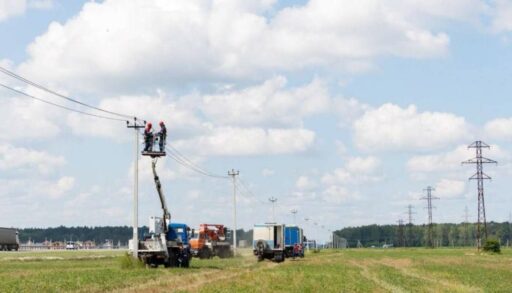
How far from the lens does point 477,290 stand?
43.5m

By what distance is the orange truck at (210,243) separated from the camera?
9162cm

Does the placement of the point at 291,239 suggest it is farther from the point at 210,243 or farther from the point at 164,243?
the point at 164,243

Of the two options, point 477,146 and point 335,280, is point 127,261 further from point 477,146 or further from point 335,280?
point 477,146

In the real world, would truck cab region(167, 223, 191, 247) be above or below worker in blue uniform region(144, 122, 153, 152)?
below

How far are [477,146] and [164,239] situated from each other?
67926 millimetres

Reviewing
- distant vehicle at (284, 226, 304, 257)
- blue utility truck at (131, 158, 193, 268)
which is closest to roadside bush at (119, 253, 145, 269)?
blue utility truck at (131, 158, 193, 268)

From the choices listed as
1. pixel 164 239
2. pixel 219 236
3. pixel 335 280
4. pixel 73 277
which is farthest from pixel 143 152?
pixel 219 236

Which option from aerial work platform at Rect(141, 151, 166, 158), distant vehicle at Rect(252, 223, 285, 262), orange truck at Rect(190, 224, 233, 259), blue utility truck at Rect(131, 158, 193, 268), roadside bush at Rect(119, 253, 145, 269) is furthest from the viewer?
orange truck at Rect(190, 224, 233, 259)

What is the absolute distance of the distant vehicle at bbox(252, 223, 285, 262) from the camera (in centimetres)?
8406

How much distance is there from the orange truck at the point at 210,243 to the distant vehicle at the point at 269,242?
8.67 m

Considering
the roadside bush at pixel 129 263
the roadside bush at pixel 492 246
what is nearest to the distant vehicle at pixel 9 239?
the roadside bush at pixel 492 246

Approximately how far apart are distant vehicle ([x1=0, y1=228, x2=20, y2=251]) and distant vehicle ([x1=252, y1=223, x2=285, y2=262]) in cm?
6584

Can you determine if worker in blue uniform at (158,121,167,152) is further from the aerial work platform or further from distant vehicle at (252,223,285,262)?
distant vehicle at (252,223,285,262)

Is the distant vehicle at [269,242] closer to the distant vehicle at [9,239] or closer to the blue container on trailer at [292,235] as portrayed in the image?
the blue container on trailer at [292,235]
